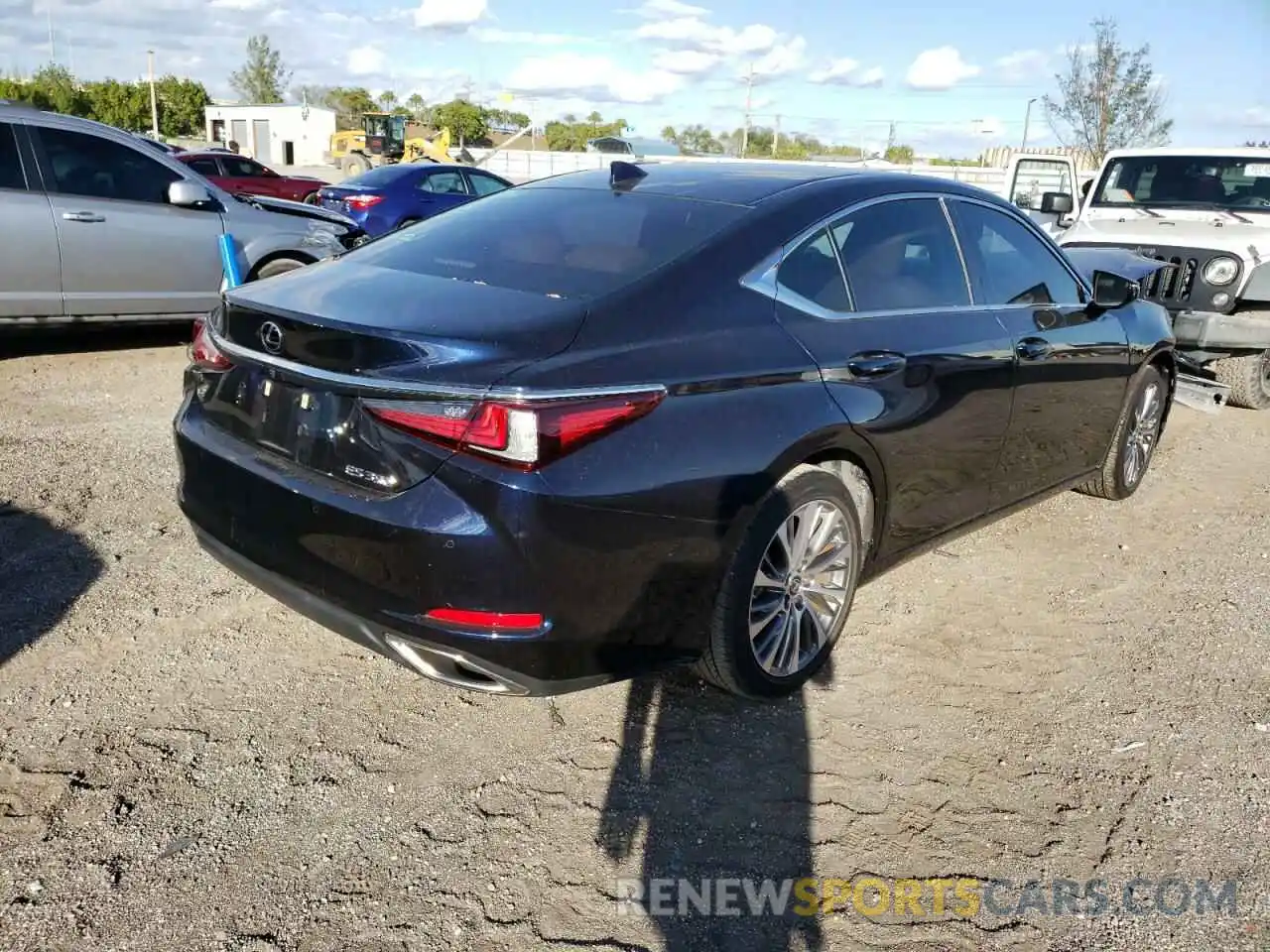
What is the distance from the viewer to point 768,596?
3.13m

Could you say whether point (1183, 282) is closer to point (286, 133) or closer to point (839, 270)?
point (839, 270)

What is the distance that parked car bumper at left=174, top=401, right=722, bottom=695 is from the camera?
8.05 ft

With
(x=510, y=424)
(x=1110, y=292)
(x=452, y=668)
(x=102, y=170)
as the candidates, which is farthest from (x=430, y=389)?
(x=102, y=170)

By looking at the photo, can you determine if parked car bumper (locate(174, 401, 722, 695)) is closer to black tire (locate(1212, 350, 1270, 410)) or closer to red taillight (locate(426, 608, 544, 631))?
red taillight (locate(426, 608, 544, 631))

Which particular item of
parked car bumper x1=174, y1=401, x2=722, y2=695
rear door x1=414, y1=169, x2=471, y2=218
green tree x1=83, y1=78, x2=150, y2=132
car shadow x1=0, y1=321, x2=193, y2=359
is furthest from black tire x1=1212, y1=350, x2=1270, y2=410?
green tree x1=83, y1=78, x2=150, y2=132

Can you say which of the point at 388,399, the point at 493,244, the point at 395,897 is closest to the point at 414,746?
the point at 395,897

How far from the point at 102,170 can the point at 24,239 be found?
82 cm

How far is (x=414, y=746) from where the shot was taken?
2988mm

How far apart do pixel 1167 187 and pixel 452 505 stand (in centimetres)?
801

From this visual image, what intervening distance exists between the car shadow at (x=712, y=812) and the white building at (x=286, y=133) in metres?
60.0

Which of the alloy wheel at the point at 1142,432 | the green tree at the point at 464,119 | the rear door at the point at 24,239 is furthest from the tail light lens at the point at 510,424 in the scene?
the green tree at the point at 464,119

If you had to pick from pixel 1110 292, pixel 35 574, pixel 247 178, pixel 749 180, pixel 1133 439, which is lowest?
pixel 35 574

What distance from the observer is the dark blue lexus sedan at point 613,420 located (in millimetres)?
2482

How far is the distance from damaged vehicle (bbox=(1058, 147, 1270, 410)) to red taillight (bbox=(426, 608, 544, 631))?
5729mm
